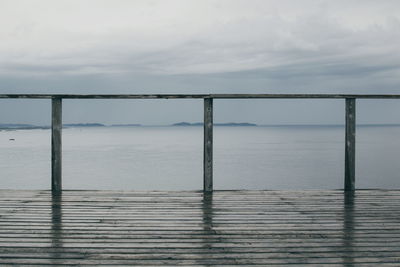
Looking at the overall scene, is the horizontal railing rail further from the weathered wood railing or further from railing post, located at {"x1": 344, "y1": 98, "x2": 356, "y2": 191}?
railing post, located at {"x1": 344, "y1": 98, "x2": 356, "y2": 191}

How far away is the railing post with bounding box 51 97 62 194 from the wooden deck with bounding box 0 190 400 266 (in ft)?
0.62

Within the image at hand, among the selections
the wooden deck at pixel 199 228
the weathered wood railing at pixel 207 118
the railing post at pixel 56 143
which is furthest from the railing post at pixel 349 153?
the railing post at pixel 56 143

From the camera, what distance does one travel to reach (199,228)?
391cm

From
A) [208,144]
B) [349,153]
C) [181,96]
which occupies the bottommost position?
[349,153]

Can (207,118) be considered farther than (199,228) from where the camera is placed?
Yes

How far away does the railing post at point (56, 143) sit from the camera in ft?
18.9

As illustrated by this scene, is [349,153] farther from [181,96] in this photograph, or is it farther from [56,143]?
[56,143]

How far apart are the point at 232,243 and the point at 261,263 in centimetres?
48

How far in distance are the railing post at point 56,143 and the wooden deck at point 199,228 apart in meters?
0.19

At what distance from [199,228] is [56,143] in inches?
107

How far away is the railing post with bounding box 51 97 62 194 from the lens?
18.9 ft

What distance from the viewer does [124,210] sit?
15.4ft

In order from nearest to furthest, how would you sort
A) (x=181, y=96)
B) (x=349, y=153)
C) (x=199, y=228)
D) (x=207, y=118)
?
(x=199, y=228) < (x=181, y=96) < (x=207, y=118) < (x=349, y=153)

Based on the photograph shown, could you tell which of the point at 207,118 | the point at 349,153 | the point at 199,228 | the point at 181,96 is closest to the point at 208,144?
the point at 207,118
